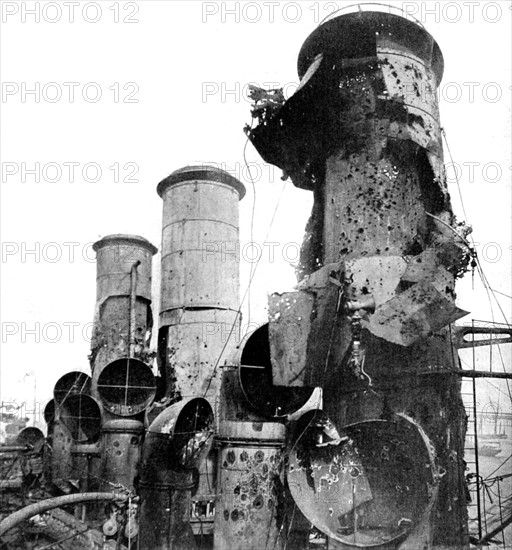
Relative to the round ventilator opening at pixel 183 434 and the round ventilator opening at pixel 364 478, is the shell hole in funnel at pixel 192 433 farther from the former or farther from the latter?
the round ventilator opening at pixel 364 478

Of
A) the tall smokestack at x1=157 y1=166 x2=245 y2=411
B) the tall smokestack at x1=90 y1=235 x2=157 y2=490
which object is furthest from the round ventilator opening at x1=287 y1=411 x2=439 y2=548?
the tall smokestack at x1=157 y1=166 x2=245 y2=411

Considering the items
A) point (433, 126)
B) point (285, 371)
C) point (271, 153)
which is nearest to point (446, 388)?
point (285, 371)

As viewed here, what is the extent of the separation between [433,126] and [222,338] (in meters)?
9.68

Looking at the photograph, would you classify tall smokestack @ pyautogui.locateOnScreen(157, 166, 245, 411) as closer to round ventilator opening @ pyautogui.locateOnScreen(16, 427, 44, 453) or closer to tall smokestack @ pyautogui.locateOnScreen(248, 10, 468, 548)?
tall smokestack @ pyautogui.locateOnScreen(248, 10, 468, 548)

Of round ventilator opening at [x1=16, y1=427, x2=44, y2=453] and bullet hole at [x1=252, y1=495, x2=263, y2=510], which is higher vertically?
bullet hole at [x1=252, y1=495, x2=263, y2=510]

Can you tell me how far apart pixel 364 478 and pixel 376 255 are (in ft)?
11.1

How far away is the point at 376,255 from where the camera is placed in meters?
8.63

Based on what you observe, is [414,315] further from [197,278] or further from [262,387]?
[197,278]

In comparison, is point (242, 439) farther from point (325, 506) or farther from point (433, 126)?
point (433, 126)

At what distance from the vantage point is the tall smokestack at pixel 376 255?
7.87 meters

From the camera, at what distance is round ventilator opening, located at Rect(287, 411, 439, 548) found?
7594mm

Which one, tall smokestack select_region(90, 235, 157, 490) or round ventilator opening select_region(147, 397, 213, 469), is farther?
tall smokestack select_region(90, 235, 157, 490)

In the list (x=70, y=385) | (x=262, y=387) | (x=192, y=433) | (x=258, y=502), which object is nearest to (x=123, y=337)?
(x=70, y=385)

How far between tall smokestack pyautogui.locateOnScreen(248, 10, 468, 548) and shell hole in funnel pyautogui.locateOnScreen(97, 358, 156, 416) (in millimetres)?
7461
